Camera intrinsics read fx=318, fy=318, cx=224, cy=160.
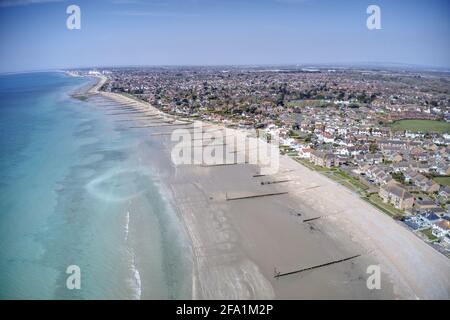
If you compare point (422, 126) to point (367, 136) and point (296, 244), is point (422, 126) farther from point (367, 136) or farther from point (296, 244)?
point (296, 244)

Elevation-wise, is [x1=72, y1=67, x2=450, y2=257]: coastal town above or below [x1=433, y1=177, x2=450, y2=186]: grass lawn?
above

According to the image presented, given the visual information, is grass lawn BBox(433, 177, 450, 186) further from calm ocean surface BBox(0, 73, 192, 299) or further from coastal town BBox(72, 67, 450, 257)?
calm ocean surface BBox(0, 73, 192, 299)

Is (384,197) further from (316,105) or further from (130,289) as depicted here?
(316,105)

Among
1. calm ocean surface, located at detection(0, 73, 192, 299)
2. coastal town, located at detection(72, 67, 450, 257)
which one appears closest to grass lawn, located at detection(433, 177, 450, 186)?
coastal town, located at detection(72, 67, 450, 257)

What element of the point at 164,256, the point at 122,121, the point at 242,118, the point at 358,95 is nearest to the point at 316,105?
the point at 358,95

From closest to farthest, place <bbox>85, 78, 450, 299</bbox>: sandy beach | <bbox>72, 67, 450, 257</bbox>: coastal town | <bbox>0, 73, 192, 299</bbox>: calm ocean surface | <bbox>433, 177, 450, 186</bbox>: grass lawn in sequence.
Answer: <bbox>85, 78, 450, 299</bbox>: sandy beach, <bbox>0, 73, 192, 299</bbox>: calm ocean surface, <bbox>72, 67, 450, 257</bbox>: coastal town, <bbox>433, 177, 450, 186</bbox>: grass lawn

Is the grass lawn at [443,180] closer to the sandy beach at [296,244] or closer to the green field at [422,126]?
the sandy beach at [296,244]

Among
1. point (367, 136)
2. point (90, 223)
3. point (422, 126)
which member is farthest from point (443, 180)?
point (90, 223)
